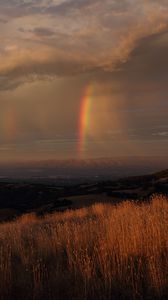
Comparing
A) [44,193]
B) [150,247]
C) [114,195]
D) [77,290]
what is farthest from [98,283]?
[44,193]

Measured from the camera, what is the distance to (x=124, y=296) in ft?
21.1

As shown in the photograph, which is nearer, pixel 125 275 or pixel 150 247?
pixel 125 275

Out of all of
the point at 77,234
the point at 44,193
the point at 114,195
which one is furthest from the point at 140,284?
the point at 44,193

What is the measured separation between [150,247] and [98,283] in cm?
173

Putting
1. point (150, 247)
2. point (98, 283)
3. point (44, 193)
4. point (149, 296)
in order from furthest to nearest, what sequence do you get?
point (44, 193) → point (150, 247) → point (98, 283) → point (149, 296)

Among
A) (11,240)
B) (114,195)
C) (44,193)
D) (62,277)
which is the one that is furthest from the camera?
(44,193)

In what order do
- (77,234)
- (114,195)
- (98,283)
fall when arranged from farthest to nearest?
(114,195), (77,234), (98,283)

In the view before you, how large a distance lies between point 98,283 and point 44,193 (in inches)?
2472

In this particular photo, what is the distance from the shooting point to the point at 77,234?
9.92 meters

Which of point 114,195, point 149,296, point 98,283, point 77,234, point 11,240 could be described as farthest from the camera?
point 114,195

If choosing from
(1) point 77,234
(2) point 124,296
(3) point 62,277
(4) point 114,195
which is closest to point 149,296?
(2) point 124,296

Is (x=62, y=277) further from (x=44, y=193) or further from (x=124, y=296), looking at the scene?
(x=44, y=193)

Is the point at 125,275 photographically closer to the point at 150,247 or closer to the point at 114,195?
the point at 150,247

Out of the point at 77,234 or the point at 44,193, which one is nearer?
the point at 77,234
